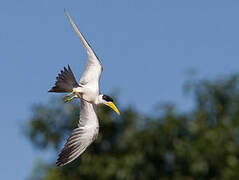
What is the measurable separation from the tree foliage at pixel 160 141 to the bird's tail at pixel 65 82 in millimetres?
29288

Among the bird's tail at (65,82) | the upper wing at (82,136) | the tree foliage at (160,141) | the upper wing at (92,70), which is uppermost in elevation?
the tree foliage at (160,141)

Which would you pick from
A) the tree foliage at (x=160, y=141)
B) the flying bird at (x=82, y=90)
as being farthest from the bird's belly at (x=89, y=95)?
the tree foliage at (x=160, y=141)

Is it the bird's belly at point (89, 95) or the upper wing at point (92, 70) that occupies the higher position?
the upper wing at point (92, 70)

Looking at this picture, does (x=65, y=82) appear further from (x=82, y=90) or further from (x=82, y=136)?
(x=82, y=136)

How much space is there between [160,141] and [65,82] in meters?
33.6

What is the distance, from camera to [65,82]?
35.8ft

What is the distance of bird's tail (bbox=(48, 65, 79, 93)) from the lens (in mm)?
10867

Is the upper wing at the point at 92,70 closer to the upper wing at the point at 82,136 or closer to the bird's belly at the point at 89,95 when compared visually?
the bird's belly at the point at 89,95

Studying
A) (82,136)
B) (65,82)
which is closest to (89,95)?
(65,82)

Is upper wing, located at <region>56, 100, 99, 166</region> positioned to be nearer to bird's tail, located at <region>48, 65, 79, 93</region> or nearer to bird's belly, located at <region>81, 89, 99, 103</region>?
bird's belly, located at <region>81, 89, 99, 103</region>

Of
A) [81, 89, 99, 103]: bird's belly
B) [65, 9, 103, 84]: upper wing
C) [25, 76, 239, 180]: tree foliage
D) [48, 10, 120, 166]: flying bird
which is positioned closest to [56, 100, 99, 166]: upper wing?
[48, 10, 120, 166]: flying bird

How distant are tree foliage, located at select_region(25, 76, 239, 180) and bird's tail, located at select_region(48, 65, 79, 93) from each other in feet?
96.1

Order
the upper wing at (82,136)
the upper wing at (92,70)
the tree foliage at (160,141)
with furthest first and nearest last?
the tree foliage at (160,141) < the upper wing at (92,70) < the upper wing at (82,136)

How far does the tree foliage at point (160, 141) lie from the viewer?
136 feet
